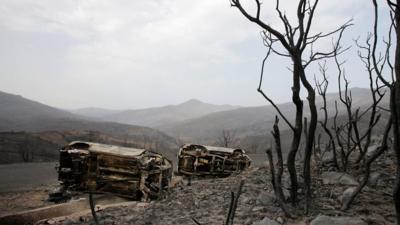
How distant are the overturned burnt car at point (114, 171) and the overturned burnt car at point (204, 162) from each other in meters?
2.95

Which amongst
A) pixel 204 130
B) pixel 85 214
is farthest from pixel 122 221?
pixel 204 130

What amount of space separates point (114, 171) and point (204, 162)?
477 centimetres

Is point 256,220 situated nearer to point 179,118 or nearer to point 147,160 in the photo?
point 147,160

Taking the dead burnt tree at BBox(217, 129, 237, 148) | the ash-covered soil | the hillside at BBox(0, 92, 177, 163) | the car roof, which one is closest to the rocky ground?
the ash-covered soil

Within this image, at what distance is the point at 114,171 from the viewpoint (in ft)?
40.8

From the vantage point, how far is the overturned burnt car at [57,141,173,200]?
39.8 ft

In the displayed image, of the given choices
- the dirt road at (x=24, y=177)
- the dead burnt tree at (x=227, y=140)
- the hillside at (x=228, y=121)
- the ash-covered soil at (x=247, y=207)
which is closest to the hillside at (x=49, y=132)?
the dirt road at (x=24, y=177)

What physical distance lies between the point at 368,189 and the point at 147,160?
6.36 meters

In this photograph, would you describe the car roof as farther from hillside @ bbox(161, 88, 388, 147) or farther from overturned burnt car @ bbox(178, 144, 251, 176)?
hillside @ bbox(161, 88, 388, 147)

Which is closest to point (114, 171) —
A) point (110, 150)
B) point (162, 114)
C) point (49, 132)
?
point (110, 150)

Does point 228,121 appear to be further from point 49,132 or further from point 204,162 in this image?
point 204,162

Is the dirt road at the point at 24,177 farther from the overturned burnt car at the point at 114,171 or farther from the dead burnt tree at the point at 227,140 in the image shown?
the dead burnt tree at the point at 227,140

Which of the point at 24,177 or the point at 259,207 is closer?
the point at 259,207

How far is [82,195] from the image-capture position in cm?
1404
